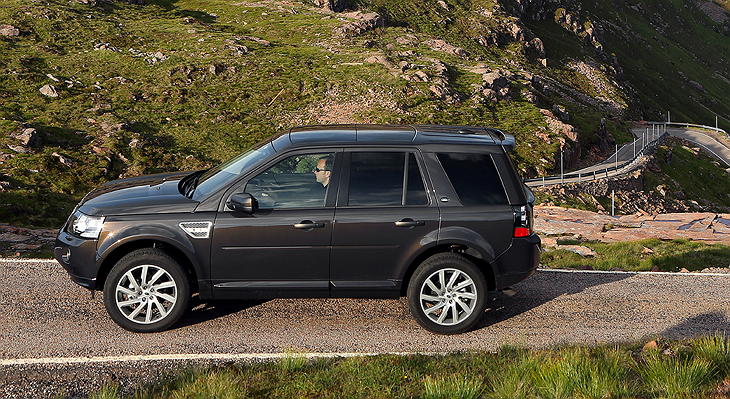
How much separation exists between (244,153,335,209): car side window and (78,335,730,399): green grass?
201 cm

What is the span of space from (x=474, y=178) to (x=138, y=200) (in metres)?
4.18

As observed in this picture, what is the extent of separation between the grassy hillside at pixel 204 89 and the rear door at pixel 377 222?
18666mm

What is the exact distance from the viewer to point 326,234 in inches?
305

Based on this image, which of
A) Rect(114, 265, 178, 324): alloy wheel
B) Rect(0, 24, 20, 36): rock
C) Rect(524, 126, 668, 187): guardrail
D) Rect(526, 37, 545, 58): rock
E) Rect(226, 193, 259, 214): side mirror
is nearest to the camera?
Rect(226, 193, 259, 214): side mirror

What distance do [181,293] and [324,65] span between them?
133 ft

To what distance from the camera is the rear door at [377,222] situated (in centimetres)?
780

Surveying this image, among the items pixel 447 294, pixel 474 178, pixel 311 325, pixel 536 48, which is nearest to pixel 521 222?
pixel 474 178

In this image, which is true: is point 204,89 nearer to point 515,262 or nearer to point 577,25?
point 515,262

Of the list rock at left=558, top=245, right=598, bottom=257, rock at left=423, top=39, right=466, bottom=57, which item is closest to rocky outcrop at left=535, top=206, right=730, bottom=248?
rock at left=558, top=245, right=598, bottom=257

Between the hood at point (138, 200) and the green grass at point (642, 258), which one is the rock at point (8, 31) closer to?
the hood at point (138, 200)

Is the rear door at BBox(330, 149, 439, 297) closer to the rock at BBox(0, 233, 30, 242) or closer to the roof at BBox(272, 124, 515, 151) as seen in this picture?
the roof at BBox(272, 124, 515, 151)

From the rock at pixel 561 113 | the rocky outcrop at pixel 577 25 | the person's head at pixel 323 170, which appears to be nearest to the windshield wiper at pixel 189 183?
the person's head at pixel 323 170

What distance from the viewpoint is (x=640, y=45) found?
133 m

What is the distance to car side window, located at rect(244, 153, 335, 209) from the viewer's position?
7832 mm
